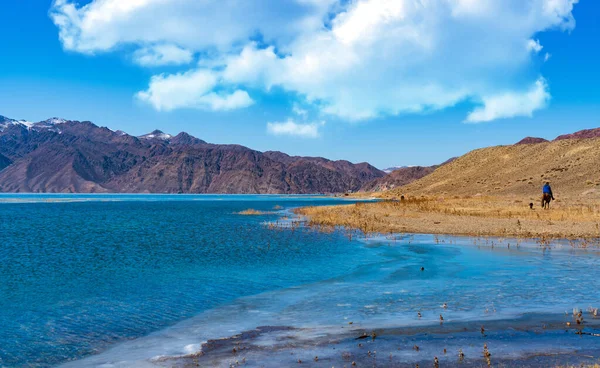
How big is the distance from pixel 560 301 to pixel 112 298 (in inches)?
586

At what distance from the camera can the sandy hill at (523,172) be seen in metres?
83.6

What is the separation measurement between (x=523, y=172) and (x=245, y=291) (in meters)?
96.7

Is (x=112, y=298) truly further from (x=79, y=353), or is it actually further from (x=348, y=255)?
(x=348, y=255)

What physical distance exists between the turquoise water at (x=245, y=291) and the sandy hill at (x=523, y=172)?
5693 cm

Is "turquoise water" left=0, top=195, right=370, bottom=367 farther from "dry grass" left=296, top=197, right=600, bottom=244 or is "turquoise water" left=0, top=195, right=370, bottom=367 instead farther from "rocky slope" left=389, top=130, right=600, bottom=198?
"rocky slope" left=389, top=130, right=600, bottom=198

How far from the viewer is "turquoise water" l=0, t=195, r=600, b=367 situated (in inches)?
486

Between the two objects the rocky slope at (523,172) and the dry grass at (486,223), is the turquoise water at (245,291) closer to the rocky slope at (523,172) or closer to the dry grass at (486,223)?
the dry grass at (486,223)

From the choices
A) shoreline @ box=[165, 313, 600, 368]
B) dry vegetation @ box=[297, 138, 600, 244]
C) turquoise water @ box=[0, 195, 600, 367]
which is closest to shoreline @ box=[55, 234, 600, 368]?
shoreline @ box=[165, 313, 600, 368]

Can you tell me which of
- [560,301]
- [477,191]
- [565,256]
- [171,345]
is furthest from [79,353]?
[477,191]

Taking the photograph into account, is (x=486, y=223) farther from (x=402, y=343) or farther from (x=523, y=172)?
(x=523, y=172)

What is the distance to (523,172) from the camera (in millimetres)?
101188

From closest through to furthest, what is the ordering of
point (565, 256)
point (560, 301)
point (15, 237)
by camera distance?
point (560, 301), point (565, 256), point (15, 237)

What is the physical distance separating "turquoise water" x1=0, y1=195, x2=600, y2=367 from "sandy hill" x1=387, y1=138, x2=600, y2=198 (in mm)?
56929

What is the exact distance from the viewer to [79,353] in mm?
11148
